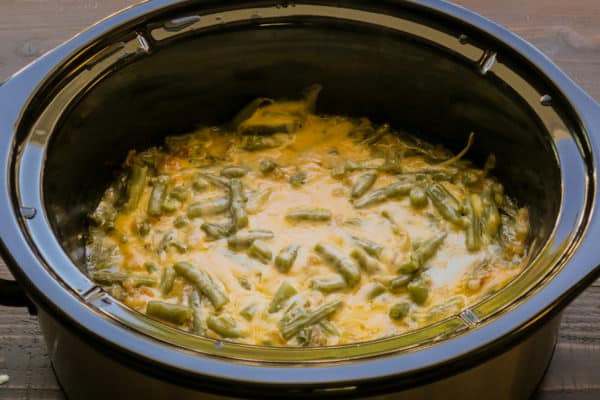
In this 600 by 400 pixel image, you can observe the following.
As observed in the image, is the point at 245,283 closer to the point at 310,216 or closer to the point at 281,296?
the point at 281,296

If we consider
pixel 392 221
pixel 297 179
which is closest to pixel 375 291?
pixel 392 221

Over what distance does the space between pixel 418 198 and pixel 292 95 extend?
1.88 ft

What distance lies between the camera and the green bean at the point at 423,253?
205 centimetres

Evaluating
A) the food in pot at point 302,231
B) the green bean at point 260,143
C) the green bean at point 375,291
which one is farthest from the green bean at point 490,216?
the green bean at point 260,143

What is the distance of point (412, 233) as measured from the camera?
2178 mm

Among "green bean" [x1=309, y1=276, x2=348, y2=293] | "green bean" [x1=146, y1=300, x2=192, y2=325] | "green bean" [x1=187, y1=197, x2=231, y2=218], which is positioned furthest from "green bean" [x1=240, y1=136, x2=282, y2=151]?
"green bean" [x1=146, y1=300, x2=192, y2=325]

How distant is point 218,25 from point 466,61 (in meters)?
0.68

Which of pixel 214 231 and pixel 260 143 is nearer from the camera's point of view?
pixel 214 231

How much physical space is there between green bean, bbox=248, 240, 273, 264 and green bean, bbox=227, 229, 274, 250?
0.07 feet

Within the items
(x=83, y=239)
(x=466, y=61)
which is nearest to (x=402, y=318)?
(x=466, y=61)

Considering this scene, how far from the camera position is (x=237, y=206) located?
223 centimetres

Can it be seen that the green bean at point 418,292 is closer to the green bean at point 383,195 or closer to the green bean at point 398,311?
the green bean at point 398,311

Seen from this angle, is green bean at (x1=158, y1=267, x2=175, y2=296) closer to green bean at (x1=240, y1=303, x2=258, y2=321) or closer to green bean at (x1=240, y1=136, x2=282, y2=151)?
green bean at (x1=240, y1=303, x2=258, y2=321)

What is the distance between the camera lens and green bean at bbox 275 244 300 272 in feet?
6.76
